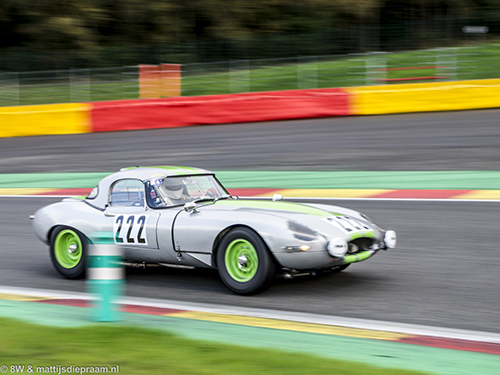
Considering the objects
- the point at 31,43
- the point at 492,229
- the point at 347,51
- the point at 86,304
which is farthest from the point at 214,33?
the point at 86,304

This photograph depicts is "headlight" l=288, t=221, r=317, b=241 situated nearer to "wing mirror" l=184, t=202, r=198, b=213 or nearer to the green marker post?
"wing mirror" l=184, t=202, r=198, b=213

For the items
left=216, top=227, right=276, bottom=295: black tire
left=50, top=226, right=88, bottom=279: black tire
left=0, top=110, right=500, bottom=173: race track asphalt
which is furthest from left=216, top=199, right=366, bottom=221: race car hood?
left=0, top=110, right=500, bottom=173: race track asphalt

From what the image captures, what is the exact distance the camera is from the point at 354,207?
1026 cm

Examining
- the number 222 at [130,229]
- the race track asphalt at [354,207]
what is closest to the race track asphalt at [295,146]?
the race track asphalt at [354,207]

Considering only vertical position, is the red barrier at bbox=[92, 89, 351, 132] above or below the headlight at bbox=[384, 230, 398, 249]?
above

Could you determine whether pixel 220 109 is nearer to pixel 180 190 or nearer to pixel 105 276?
pixel 180 190

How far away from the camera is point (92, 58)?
82.4ft

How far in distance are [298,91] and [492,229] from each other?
36.7 ft

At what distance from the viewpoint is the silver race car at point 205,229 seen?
5.68m

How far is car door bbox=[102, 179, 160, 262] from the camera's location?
255 inches

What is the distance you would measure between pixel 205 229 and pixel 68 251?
70.8 inches

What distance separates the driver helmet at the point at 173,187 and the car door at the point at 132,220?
232 mm

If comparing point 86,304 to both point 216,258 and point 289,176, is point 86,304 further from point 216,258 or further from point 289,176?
point 289,176

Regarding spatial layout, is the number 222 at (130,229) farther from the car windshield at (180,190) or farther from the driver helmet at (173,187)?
the driver helmet at (173,187)
